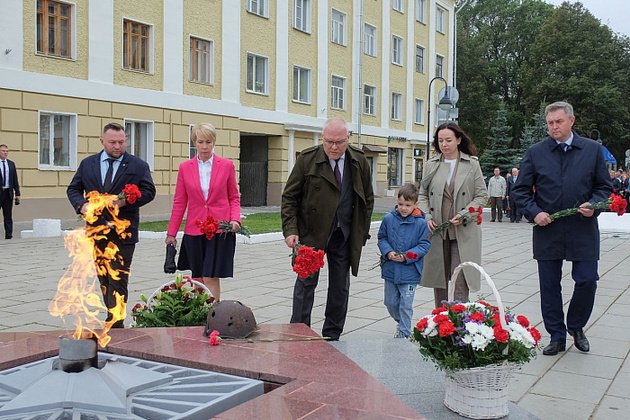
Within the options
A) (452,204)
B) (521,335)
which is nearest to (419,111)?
(452,204)

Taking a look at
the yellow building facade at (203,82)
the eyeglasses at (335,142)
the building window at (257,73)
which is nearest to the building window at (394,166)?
the yellow building facade at (203,82)

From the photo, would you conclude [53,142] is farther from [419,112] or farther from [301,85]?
[419,112]

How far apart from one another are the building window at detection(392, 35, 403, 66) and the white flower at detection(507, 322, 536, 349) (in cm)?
3125

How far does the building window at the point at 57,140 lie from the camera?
17.8 meters

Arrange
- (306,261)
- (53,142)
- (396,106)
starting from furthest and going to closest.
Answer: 1. (396,106)
2. (53,142)
3. (306,261)

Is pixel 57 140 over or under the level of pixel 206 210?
over

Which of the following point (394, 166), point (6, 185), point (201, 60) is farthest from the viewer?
point (394, 166)

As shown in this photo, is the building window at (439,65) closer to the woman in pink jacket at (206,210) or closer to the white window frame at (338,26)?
the white window frame at (338,26)

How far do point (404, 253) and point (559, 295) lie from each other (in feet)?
4.21

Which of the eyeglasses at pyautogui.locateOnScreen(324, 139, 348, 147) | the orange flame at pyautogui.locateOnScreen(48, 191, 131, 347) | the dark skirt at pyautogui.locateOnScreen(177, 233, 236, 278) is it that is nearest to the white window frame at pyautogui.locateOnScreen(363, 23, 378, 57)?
the dark skirt at pyautogui.locateOnScreen(177, 233, 236, 278)

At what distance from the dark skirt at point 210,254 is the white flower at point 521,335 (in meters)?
2.90

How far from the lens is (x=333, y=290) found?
5.52 meters

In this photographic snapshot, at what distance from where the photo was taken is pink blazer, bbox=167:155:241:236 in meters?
6.12

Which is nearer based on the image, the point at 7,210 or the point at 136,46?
the point at 7,210
